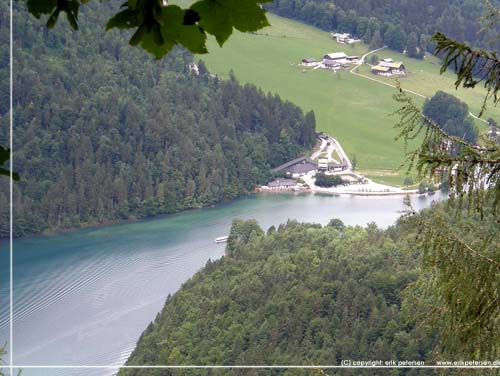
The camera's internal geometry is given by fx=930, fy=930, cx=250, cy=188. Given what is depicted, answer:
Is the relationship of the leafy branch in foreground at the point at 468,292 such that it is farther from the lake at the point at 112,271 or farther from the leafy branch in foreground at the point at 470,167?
the lake at the point at 112,271

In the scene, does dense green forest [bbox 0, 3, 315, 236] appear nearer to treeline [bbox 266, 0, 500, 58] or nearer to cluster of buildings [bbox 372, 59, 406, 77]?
cluster of buildings [bbox 372, 59, 406, 77]

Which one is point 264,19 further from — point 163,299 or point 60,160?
point 60,160

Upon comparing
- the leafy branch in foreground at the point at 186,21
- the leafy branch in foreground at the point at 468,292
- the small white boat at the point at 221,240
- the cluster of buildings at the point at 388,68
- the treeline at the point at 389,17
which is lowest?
the small white boat at the point at 221,240

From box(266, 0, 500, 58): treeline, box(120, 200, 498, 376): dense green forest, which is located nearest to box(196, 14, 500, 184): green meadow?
box(266, 0, 500, 58): treeline

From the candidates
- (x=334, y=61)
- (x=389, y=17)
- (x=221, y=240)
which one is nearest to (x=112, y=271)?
(x=221, y=240)

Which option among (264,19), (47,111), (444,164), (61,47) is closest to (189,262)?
(47,111)

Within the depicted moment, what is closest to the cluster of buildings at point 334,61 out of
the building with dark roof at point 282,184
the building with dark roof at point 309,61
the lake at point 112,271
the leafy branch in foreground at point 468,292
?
the building with dark roof at point 309,61
